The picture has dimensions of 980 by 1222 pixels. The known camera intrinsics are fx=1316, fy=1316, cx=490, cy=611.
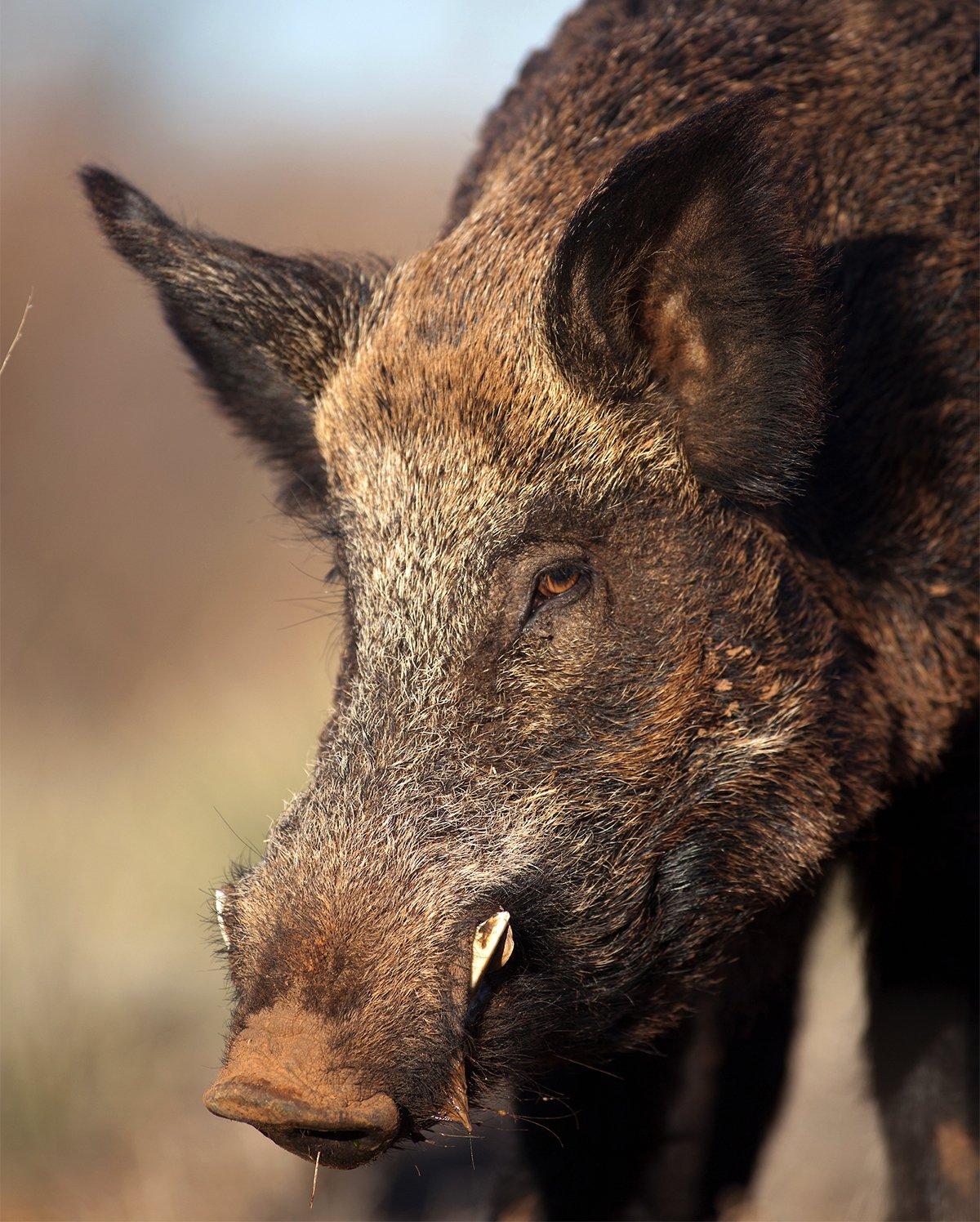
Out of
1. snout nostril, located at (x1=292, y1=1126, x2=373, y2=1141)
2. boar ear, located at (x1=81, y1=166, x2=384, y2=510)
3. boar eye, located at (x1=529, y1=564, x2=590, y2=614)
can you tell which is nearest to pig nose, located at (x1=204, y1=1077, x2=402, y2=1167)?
snout nostril, located at (x1=292, y1=1126, x2=373, y2=1141)

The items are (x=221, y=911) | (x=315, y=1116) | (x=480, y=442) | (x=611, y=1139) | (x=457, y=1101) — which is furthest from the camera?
(x=611, y=1139)

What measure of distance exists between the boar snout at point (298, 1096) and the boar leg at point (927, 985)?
63.9 inches

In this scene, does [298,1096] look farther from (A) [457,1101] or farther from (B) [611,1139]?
(B) [611,1139]

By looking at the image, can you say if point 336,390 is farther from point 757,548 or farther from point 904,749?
point 904,749

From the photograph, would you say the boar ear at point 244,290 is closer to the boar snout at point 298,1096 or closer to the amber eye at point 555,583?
the amber eye at point 555,583

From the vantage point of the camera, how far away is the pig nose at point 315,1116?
1.93 m

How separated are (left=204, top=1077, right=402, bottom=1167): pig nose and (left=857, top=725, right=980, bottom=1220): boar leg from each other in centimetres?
161

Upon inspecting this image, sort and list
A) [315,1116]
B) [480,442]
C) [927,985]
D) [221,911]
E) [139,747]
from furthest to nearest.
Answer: [139,747], [927,985], [480,442], [221,911], [315,1116]

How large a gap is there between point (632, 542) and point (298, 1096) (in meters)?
1.24

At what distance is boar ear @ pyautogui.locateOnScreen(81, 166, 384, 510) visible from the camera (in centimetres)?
303

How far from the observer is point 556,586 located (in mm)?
2592

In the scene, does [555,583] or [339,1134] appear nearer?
[339,1134]

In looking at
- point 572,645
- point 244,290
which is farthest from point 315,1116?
point 244,290

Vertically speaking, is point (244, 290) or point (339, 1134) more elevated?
point (244, 290)
